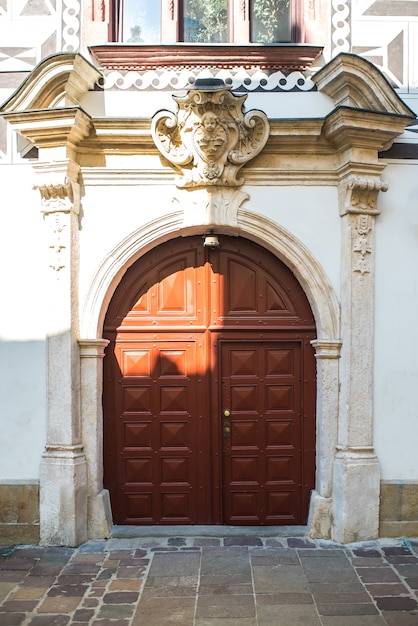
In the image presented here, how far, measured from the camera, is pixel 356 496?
5.64m

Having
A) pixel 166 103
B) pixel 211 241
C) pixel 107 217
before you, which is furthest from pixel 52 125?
pixel 211 241

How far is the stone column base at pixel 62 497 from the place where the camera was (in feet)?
18.3

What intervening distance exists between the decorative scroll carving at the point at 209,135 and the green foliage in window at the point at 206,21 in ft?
2.22

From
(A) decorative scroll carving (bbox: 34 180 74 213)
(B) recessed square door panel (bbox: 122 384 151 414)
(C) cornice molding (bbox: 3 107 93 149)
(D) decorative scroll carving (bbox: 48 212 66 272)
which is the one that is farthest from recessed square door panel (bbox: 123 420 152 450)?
(C) cornice molding (bbox: 3 107 93 149)

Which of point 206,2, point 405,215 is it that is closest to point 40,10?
point 206,2

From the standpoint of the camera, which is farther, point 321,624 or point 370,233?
point 370,233

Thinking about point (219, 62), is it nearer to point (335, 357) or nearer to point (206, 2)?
point (206, 2)

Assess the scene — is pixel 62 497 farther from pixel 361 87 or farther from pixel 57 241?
pixel 361 87

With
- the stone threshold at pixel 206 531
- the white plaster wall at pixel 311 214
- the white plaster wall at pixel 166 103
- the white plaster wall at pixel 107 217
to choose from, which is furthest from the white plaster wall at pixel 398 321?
the white plaster wall at pixel 107 217

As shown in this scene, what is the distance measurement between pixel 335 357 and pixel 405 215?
140 centimetres

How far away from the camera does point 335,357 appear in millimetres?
5828

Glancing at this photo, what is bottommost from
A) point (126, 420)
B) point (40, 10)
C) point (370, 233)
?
point (126, 420)

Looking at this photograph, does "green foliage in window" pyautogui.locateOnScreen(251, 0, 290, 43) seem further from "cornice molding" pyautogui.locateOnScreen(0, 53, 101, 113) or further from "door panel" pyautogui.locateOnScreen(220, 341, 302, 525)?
"door panel" pyautogui.locateOnScreen(220, 341, 302, 525)

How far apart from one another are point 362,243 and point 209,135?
63.4 inches
